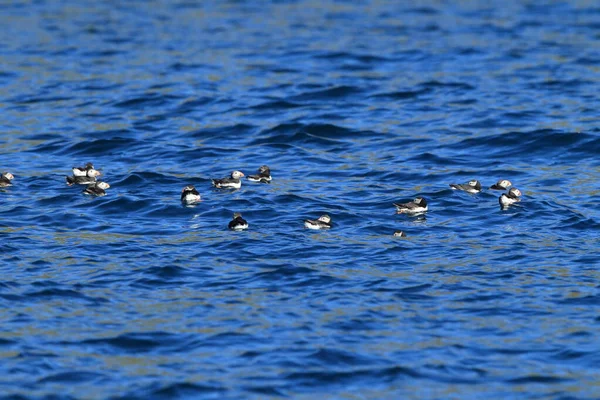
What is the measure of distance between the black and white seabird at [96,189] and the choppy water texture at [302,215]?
0.21 m

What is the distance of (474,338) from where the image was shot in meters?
15.9

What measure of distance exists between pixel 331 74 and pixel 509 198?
15732 mm

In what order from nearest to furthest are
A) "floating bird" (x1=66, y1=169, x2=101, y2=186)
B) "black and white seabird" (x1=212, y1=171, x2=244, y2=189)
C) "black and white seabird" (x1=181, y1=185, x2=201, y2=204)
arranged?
"black and white seabird" (x1=181, y1=185, x2=201, y2=204) < "black and white seabird" (x1=212, y1=171, x2=244, y2=189) < "floating bird" (x1=66, y1=169, x2=101, y2=186)

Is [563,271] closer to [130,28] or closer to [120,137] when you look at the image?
[120,137]

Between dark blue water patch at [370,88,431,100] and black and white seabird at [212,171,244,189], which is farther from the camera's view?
dark blue water patch at [370,88,431,100]

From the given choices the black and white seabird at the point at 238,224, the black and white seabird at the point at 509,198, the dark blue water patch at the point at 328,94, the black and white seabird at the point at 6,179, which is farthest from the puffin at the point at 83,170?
the dark blue water patch at the point at 328,94

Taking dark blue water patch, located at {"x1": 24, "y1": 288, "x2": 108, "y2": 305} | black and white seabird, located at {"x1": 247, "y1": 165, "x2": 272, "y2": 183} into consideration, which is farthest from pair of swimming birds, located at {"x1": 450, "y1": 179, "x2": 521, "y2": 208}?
dark blue water patch, located at {"x1": 24, "y1": 288, "x2": 108, "y2": 305}

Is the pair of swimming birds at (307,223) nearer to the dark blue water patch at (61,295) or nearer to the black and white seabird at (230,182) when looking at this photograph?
the black and white seabird at (230,182)

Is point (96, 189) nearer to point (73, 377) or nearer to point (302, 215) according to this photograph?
point (302, 215)

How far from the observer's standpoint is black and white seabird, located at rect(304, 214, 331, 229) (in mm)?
20953

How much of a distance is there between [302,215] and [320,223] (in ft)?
4.08

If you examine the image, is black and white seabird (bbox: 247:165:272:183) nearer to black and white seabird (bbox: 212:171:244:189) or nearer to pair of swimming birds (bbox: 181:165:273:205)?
pair of swimming birds (bbox: 181:165:273:205)

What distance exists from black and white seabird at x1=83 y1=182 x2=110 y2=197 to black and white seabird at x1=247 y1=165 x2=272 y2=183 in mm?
3242

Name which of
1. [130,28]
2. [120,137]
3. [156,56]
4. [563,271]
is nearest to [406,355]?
[563,271]
